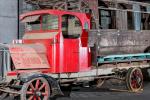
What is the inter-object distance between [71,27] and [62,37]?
0.57 meters

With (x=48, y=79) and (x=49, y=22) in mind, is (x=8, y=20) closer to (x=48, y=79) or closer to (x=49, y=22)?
(x=49, y=22)

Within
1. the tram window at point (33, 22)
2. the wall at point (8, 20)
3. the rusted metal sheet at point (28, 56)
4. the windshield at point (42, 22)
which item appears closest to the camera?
the rusted metal sheet at point (28, 56)

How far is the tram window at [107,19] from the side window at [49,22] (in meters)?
1.69

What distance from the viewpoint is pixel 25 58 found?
11.4 meters

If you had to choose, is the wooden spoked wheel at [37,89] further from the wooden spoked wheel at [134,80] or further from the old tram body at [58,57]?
the wooden spoked wheel at [134,80]

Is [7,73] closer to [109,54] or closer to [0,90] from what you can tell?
[0,90]

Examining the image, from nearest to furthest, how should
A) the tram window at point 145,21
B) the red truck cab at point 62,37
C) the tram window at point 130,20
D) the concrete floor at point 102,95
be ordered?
1. the red truck cab at point 62,37
2. the concrete floor at point 102,95
3. the tram window at point 130,20
4. the tram window at point 145,21

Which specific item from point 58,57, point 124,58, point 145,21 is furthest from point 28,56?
point 145,21

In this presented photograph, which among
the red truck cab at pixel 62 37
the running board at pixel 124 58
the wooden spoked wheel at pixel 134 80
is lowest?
the wooden spoked wheel at pixel 134 80

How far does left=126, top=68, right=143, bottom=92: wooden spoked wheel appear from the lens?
1377 centimetres

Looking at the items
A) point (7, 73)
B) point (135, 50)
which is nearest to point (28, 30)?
point (7, 73)

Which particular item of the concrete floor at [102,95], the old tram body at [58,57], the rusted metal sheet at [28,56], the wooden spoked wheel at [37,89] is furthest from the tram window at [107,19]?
the wooden spoked wheel at [37,89]

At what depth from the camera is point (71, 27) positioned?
12430mm

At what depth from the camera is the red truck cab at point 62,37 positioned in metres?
11.9
